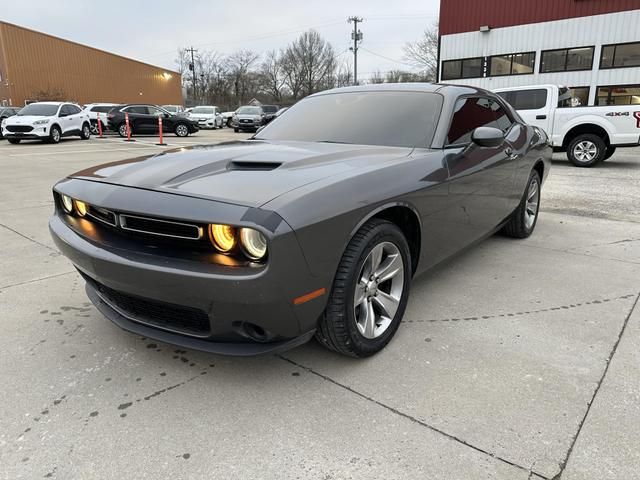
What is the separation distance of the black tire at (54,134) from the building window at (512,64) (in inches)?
827

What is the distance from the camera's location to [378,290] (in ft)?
8.37

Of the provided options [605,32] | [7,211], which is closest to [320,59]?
[605,32]

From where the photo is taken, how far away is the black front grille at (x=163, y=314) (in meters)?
2.09

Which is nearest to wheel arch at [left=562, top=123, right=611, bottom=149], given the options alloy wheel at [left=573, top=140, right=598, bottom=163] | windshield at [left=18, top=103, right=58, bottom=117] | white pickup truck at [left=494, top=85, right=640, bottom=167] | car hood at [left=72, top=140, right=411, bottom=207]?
white pickup truck at [left=494, top=85, right=640, bottom=167]

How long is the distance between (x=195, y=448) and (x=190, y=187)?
1092mm

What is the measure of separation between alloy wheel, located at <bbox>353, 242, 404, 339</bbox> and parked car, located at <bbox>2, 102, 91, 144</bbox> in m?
17.8

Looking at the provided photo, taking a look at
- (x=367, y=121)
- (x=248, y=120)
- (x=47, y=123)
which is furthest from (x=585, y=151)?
(x=248, y=120)

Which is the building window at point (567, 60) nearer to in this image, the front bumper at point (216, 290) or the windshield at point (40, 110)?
the windshield at point (40, 110)

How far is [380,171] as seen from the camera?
2.43m

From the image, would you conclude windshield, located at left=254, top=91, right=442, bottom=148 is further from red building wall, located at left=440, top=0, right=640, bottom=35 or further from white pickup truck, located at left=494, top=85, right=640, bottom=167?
red building wall, located at left=440, top=0, right=640, bottom=35

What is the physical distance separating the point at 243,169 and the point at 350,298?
83cm

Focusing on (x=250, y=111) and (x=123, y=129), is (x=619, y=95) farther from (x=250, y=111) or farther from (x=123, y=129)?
(x=123, y=129)

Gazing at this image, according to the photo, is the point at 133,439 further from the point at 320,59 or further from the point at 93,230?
the point at 320,59

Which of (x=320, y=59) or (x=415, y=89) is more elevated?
(x=320, y=59)
